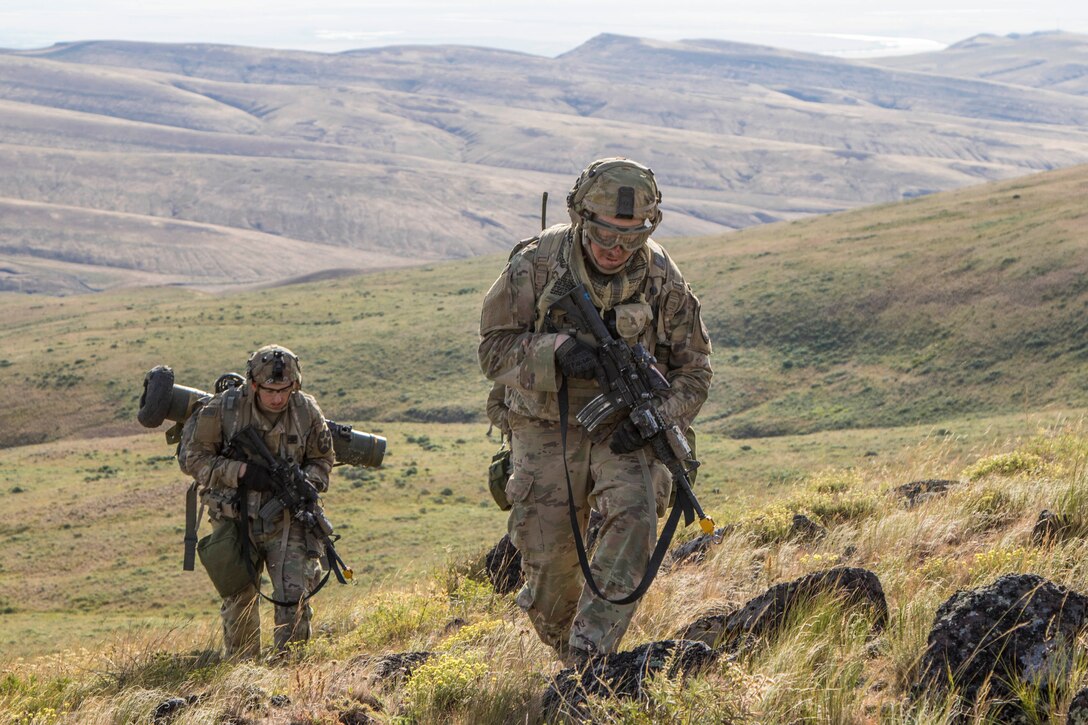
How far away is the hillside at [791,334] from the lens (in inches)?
1496

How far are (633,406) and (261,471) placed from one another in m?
3.50

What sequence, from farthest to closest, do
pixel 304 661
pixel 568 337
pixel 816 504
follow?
1. pixel 816 504
2. pixel 304 661
3. pixel 568 337

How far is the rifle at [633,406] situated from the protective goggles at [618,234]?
10.6 inches

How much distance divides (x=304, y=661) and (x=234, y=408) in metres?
2.17

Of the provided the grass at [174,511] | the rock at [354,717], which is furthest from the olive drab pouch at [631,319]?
the grass at [174,511]

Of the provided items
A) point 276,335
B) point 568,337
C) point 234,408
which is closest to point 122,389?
point 276,335

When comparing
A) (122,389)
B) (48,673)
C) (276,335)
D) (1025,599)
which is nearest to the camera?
(1025,599)

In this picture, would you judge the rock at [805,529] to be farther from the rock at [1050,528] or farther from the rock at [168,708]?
the rock at [168,708]

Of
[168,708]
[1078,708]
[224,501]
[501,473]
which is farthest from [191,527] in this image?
[1078,708]

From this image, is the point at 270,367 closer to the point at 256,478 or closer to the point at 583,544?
the point at 256,478

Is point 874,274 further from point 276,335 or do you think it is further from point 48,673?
point 48,673

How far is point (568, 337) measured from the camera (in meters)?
5.58

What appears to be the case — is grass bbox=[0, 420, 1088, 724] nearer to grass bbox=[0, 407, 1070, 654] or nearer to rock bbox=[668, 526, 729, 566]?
rock bbox=[668, 526, 729, 566]

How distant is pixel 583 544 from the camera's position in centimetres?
562
